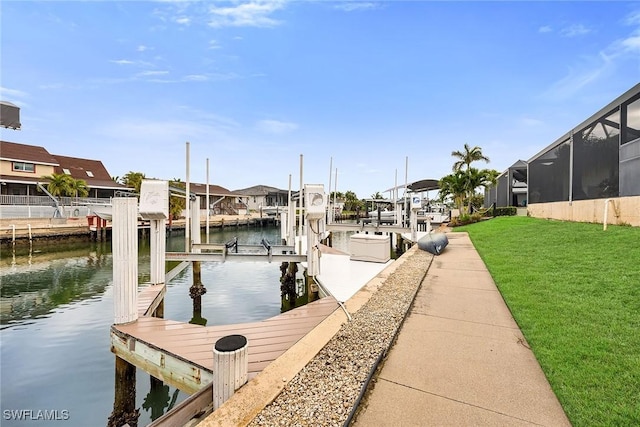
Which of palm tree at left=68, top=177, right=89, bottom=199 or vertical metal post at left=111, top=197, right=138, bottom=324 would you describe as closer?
vertical metal post at left=111, top=197, right=138, bottom=324

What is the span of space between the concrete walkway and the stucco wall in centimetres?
954

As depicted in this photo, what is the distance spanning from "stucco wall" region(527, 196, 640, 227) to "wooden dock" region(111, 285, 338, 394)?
40.4 feet

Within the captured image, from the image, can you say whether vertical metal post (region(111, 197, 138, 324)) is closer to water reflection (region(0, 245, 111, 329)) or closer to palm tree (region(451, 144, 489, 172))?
water reflection (region(0, 245, 111, 329))

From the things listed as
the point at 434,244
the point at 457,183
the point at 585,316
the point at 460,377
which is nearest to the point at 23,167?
the point at 434,244

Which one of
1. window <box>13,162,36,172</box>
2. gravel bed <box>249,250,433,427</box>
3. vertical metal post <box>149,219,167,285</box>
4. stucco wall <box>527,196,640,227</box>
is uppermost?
window <box>13,162,36,172</box>

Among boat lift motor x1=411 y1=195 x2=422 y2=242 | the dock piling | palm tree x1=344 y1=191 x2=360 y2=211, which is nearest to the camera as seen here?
the dock piling

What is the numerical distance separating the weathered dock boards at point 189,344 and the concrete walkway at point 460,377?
4.61 feet

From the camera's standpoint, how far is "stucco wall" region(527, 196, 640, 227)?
1016 cm

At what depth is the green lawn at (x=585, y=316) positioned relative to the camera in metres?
2.54

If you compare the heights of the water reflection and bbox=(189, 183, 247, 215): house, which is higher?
bbox=(189, 183, 247, 215): house

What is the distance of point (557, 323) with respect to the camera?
4125 mm

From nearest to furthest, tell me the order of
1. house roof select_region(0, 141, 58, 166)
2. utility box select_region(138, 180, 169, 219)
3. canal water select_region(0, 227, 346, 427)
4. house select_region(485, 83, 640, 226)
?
canal water select_region(0, 227, 346, 427)
utility box select_region(138, 180, 169, 219)
house select_region(485, 83, 640, 226)
house roof select_region(0, 141, 58, 166)

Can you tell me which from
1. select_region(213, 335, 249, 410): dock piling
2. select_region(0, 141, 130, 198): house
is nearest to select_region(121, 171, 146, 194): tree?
select_region(0, 141, 130, 198): house

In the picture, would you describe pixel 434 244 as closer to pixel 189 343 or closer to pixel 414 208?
pixel 414 208
